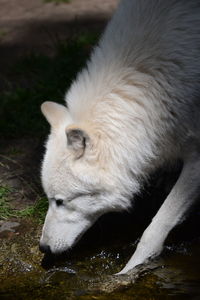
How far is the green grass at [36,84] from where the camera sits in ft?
22.7

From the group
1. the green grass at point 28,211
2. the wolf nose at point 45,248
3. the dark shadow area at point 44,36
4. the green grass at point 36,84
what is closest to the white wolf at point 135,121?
the wolf nose at point 45,248

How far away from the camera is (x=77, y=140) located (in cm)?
449

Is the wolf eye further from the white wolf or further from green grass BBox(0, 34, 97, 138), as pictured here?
green grass BBox(0, 34, 97, 138)

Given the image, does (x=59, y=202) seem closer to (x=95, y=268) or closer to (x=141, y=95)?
(x=95, y=268)

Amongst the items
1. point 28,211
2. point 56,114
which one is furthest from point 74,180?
point 28,211

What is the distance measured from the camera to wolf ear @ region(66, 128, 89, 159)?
4414mm

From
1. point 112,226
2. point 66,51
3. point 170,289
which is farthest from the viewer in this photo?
point 66,51

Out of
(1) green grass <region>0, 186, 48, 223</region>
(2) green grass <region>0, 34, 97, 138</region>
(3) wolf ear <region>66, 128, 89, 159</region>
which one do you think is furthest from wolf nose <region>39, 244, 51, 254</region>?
(2) green grass <region>0, 34, 97, 138</region>

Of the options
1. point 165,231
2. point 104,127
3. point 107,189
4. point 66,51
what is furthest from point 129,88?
point 66,51

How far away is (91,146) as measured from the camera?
452 centimetres

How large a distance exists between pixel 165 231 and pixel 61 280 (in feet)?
2.72

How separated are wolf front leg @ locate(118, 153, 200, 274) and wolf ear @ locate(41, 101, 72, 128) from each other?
36.7 inches

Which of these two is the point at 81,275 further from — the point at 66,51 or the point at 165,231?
the point at 66,51

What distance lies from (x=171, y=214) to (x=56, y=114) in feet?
3.64
